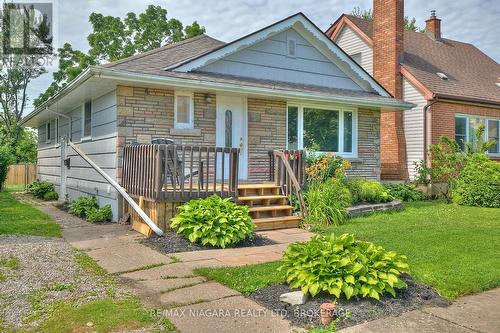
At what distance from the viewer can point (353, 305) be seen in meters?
3.73

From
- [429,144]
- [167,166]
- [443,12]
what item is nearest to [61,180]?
[167,166]

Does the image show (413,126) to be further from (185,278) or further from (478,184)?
(185,278)

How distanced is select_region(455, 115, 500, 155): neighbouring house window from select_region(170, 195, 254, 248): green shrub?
11227mm

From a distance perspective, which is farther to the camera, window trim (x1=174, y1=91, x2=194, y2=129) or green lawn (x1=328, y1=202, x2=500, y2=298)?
window trim (x1=174, y1=91, x2=194, y2=129)

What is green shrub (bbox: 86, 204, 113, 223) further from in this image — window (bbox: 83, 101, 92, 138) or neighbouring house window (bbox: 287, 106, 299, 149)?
neighbouring house window (bbox: 287, 106, 299, 149)

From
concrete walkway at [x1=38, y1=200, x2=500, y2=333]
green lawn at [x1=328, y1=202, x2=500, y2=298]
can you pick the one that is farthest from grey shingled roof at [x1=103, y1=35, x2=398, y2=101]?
concrete walkway at [x1=38, y1=200, x2=500, y2=333]

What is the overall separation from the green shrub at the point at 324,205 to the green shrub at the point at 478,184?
15.2 feet

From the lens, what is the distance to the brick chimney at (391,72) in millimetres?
15141

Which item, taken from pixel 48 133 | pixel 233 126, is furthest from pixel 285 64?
pixel 48 133

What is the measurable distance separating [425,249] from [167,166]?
4.15 m

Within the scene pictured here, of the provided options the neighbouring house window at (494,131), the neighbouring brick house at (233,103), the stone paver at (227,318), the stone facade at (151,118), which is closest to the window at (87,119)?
the neighbouring brick house at (233,103)

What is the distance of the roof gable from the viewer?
33.7ft

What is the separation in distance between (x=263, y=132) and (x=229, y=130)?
3.05ft

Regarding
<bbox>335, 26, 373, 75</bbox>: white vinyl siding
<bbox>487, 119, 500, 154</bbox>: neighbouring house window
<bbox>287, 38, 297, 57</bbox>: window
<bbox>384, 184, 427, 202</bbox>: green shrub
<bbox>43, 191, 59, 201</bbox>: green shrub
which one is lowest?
<bbox>43, 191, 59, 201</bbox>: green shrub
